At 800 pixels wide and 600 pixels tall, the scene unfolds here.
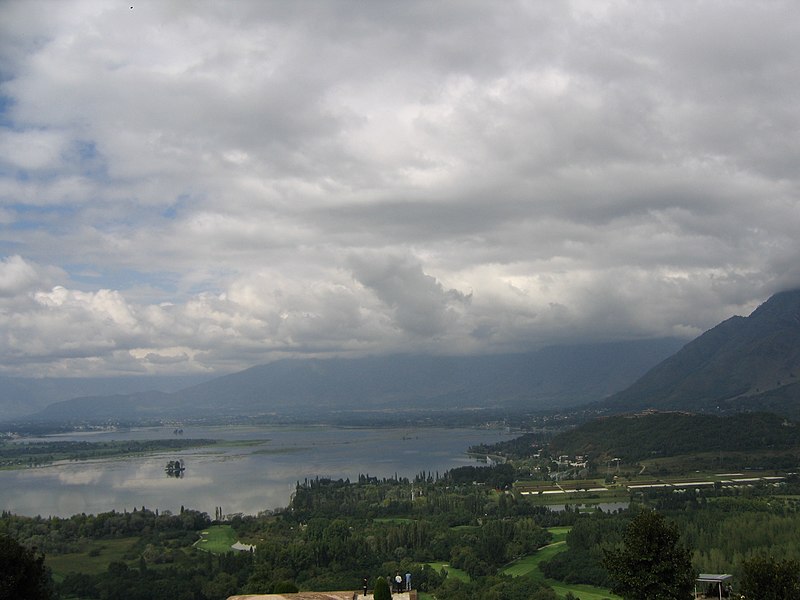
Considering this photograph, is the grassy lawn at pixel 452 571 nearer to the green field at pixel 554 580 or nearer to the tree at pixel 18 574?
the green field at pixel 554 580

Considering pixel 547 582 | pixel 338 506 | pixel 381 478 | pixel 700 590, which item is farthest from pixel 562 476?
pixel 700 590

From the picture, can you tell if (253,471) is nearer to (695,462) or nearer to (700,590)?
(695,462)

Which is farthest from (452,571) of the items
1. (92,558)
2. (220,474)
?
(220,474)

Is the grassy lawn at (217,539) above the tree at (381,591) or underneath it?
underneath

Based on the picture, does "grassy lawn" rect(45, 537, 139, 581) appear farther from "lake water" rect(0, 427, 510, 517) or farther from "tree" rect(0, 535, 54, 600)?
"tree" rect(0, 535, 54, 600)

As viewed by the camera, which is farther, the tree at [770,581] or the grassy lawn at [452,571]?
the grassy lawn at [452,571]

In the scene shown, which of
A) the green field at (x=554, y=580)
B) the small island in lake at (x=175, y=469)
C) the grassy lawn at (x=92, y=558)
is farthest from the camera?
the small island in lake at (x=175, y=469)

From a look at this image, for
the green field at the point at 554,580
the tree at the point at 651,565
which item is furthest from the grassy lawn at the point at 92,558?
the tree at the point at 651,565
